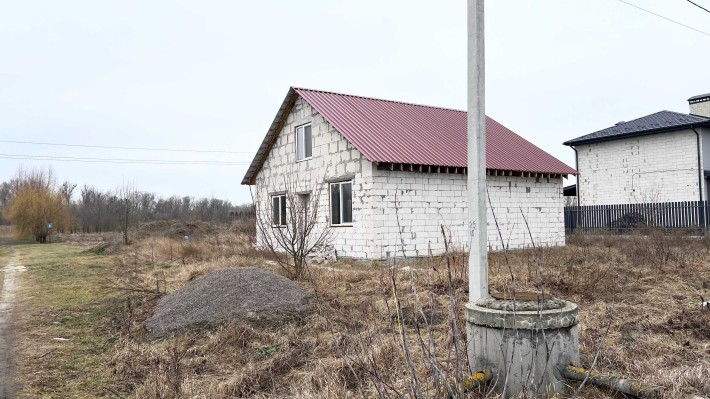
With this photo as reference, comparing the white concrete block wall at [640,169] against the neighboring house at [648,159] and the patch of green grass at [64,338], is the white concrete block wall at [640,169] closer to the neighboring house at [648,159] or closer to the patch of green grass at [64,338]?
the neighboring house at [648,159]

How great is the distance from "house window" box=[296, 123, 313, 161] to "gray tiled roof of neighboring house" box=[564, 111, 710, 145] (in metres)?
16.4

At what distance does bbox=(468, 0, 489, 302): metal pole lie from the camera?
15.9 ft

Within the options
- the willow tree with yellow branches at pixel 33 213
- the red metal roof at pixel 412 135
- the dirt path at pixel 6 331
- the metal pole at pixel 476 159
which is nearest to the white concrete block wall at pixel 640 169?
the red metal roof at pixel 412 135

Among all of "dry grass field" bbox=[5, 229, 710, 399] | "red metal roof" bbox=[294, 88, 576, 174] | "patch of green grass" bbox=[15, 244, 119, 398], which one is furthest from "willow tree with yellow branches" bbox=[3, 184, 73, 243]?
"dry grass field" bbox=[5, 229, 710, 399]

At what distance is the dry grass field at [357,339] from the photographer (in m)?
4.20

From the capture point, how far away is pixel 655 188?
24.1 m

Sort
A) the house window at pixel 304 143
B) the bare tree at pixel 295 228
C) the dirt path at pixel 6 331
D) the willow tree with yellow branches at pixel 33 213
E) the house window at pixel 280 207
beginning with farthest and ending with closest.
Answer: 1. the willow tree with yellow branches at pixel 33 213
2. the house window at pixel 280 207
3. the house window at pixel 304 143
4. the bare tree at pixel 295 228
5. the dirt path at pixel 6 331

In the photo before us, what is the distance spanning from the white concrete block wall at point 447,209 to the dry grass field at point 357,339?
2.87 m

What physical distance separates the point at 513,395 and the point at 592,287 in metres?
5.27

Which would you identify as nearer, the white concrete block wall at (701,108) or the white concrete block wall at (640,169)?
the white concrete block wall at (640,169)

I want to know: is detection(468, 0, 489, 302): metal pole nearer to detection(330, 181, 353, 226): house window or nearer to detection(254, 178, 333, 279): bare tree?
detection(254, 178, 333, 279): bare tree

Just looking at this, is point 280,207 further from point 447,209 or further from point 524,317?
Answer: point 524,317

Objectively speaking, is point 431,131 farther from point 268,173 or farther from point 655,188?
point 655,188

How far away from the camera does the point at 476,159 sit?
16.2 ft
